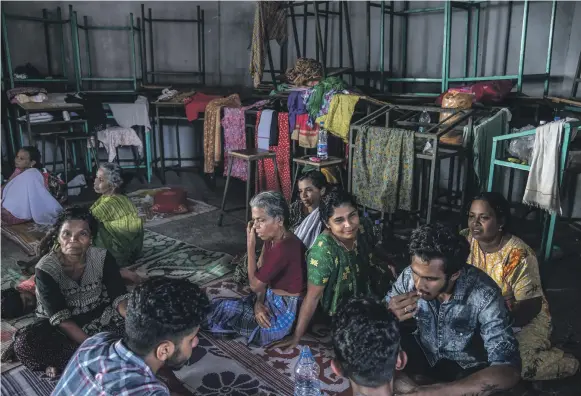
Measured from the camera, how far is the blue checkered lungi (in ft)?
10.0

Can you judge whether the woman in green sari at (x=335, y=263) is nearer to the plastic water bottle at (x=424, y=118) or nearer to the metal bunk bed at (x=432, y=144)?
the metal bunk bed at (x=432, y=144)

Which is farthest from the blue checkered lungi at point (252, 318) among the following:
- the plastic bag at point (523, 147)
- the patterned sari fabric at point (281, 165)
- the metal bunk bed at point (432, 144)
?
the patterned sari fabric at point (281, 165)

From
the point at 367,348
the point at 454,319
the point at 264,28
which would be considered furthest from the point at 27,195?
the point at 367,348

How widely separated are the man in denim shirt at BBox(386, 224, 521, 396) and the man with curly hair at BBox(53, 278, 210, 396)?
36.2 inches

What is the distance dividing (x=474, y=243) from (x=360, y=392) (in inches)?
63.3

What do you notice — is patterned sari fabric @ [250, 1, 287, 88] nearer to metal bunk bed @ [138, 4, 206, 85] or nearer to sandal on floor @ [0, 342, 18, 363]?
metal bunk bed @ [138, 4, 206, 85]

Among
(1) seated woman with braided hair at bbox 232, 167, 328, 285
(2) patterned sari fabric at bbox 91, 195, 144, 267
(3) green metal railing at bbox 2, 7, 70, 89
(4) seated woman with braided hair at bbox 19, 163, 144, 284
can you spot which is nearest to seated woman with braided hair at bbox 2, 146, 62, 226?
(4) seated woman with braided hair at bbox 19, 163, 144, 284

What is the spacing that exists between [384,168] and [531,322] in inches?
91.9

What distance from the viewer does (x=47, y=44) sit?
7602 mm

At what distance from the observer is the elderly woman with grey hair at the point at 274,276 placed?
3.01 m

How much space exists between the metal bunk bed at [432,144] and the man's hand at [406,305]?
2294 millimetres

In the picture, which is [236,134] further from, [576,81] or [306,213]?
[576,81]

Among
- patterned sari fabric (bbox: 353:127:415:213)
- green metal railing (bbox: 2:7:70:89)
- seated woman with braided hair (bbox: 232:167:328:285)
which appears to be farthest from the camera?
green metal railing (bbox: 2:7:70:89)

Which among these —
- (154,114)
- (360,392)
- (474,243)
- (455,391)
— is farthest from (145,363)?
(154,114)
